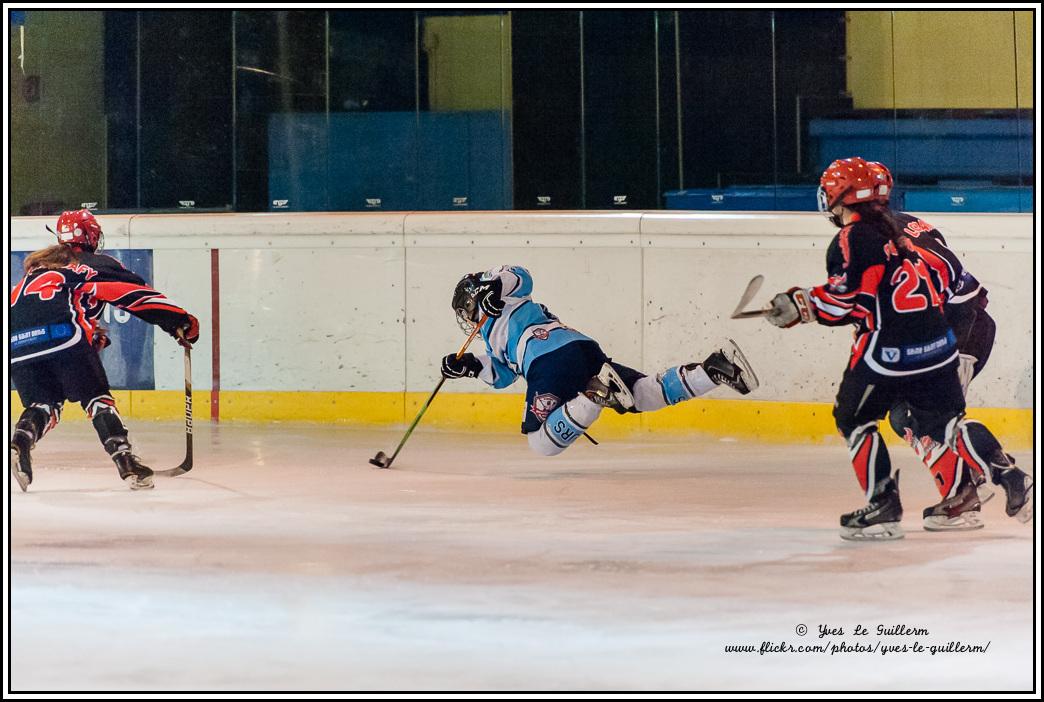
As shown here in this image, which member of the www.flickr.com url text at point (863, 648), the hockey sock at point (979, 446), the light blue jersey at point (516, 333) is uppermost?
the light blue jersey at point (516, 333)

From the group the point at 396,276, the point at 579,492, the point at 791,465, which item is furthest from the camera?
the point at 396,276

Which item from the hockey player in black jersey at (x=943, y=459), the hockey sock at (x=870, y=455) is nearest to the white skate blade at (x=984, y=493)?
the hockey player in black jersey at (x=943, y=459)

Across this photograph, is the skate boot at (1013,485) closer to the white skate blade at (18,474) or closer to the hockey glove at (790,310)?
the hockey glove at (790,310)

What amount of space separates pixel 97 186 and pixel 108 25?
103cm

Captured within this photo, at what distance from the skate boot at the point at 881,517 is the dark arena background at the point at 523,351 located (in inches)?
0.6

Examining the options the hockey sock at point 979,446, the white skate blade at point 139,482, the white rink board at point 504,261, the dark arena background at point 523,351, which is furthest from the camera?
the white rink board at point 504,261

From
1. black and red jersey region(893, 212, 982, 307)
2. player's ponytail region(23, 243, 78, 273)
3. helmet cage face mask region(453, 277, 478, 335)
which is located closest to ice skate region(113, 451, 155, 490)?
player's ponytail region(23, 243, 78, 273)

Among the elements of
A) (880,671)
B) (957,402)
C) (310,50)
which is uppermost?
(310,50)

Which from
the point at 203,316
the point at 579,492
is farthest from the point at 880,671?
the point at 203,316

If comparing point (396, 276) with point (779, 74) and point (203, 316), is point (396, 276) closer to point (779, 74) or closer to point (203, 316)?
point (203, 316)

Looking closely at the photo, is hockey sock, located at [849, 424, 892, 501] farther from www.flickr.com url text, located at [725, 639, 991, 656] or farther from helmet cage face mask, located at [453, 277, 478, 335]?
helmet cage face mask, located at [453, 277, 478, 335]

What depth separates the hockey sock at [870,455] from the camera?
5.06m

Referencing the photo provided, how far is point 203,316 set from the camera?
8.95 meters

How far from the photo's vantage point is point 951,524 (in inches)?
210
